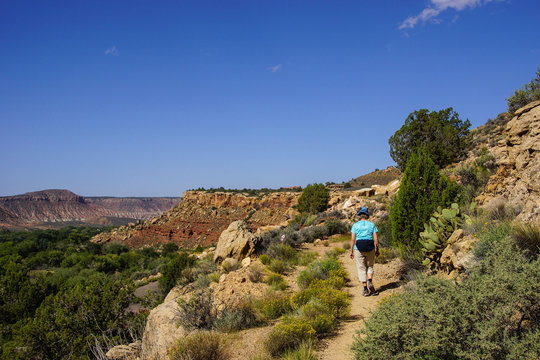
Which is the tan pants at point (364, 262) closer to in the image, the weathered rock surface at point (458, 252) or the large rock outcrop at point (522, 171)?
the weathered rock surface at point (458, 252)

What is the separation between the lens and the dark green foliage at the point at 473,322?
2662 millimetres

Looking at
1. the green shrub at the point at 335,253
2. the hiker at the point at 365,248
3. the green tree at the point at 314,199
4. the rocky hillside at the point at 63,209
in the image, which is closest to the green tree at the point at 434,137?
the green tree at the point at 314,199

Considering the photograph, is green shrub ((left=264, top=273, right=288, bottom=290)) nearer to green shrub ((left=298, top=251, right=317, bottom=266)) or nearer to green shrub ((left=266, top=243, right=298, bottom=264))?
green shrub ((left=298, top=251, right=317, bottom=266))

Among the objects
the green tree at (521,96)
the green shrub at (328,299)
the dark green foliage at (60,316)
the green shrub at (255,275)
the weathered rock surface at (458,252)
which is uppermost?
the green tree at (521,96)

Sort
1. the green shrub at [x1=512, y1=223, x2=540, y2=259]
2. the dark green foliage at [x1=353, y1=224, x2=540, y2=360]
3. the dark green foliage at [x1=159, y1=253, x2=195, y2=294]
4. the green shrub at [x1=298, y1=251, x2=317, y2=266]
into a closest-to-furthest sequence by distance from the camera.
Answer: the dark green foliage at [x1=353, y1=224, x2=540, y2=360] → the green shrub at [x1=512, y1=223, x2=540, y2=259] → the green shrub at [x1=298, y1=251, x2=317, y2=266] → the dark green foliage at [x1=159, y1=253, x2=195, y2=294]

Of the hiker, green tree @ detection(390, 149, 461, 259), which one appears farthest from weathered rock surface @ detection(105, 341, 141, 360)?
green tree @ detection(390, 149, 461, 259)

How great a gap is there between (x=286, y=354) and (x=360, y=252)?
3.24 metres

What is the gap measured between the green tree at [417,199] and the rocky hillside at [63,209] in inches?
4778

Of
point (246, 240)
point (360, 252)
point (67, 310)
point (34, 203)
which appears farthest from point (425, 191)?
point (34, 203)

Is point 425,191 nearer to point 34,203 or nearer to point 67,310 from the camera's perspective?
point 67,310

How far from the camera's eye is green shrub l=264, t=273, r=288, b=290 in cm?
872

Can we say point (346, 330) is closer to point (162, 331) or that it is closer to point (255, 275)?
point (162, 331)

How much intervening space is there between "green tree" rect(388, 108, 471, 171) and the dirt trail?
17.4m

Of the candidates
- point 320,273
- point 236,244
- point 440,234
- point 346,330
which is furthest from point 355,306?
point 236,244
